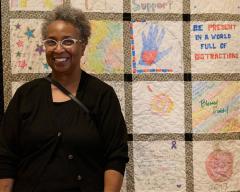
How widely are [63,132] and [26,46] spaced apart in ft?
1.48

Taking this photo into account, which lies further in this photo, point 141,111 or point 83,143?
point 141,111

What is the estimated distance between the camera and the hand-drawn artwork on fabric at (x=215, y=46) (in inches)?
58.7

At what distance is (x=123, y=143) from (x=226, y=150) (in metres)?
0.55

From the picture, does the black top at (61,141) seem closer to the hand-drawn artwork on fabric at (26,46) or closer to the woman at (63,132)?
the woman at (63,132)

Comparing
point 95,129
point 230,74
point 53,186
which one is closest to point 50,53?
point 95,129

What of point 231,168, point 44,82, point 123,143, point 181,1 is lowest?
point 231,168

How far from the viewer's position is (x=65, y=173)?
1.09 m

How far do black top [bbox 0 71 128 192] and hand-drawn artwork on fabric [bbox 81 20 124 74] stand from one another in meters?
0.28

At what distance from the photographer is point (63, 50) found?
1.12 metres

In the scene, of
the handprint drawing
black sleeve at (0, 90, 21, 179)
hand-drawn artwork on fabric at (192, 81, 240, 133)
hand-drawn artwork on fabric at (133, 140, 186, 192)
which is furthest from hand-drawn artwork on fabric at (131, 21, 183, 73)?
black sleeve at (0, 90, 21, 179)

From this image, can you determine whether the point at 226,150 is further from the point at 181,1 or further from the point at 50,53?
the point at 50,53

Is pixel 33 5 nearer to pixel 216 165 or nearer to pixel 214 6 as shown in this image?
pixel 214 6

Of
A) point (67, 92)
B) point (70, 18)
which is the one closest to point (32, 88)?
point (67, 92)

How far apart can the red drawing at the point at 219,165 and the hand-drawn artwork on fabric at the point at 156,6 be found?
555 millimetres
